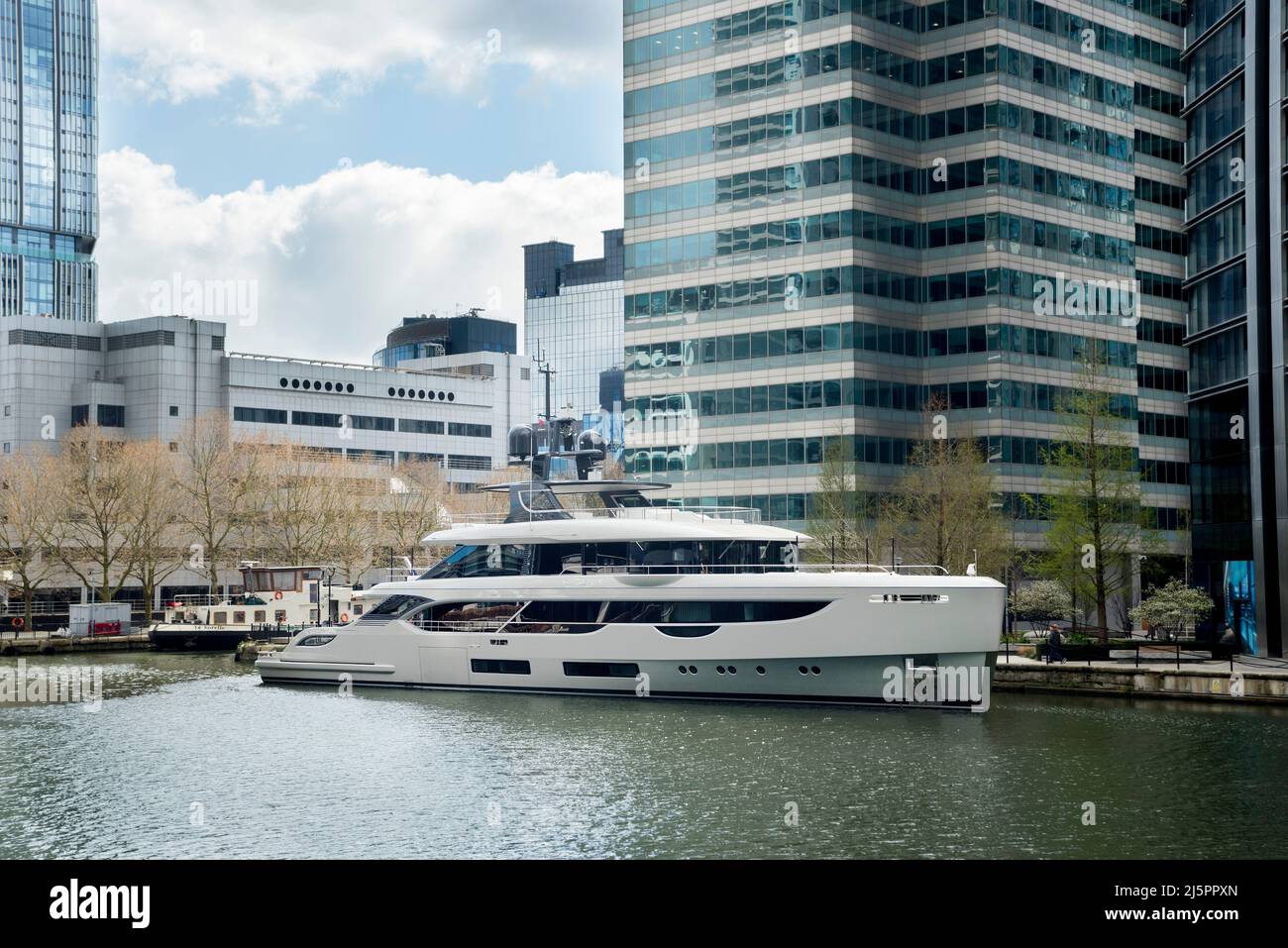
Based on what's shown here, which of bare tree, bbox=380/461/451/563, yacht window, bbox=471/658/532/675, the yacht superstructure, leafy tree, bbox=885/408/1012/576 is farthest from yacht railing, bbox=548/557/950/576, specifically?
bare tree, bbox=380/461/451/563

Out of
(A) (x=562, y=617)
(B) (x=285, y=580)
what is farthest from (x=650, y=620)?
(B) (x=285, y=580)

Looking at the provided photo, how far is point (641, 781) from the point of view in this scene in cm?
3009

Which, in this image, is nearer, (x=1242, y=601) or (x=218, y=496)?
(x=1242, y=601)

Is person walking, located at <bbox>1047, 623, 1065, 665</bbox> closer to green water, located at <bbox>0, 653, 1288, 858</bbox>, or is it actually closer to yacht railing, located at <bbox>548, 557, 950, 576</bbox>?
green water, located at <bbox>0, 653, 1288, 858</bbox>

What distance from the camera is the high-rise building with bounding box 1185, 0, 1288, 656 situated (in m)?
49.6

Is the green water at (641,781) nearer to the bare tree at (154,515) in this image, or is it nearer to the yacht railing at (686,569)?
the yacht railing at (686,569)

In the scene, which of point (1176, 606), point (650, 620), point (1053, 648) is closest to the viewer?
point (650, 620)

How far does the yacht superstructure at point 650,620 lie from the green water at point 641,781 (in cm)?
139

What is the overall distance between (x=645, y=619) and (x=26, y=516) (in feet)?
164

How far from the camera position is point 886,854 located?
23094 millimetres

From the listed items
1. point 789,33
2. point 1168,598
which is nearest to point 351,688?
point 1168,598

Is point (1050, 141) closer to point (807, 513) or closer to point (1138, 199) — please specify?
point (1138, 199)

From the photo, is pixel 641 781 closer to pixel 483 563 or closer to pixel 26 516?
pixel 483 563

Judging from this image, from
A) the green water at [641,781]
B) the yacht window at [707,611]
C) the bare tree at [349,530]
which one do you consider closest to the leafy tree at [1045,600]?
the green water at [641,781]
